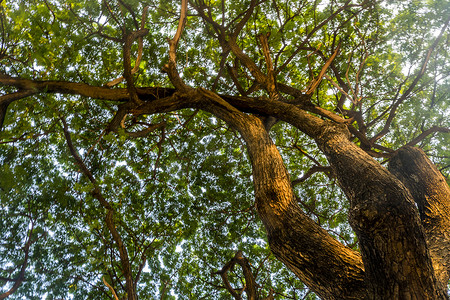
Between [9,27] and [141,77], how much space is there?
2662 mm

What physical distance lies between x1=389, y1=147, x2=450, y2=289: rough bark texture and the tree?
2 centimetres

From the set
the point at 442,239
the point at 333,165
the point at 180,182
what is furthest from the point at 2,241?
the point at 442,239

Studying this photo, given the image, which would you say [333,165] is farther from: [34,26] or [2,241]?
[2,241]

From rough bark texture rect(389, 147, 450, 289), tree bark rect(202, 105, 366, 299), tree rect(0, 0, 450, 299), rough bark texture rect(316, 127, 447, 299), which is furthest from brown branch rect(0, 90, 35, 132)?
rough bark texture rect(389, 147, 450, 289)

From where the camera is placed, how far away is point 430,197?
2949 millimetres

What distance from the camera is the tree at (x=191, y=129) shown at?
155 inches

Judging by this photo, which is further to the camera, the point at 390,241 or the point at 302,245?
the point at 302,245

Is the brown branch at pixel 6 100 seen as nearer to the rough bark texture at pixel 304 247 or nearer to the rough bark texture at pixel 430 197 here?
the rough bark texture at pixel 304 247

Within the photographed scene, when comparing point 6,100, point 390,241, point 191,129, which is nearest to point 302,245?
point 390,241

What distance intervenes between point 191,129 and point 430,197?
5.16 metres

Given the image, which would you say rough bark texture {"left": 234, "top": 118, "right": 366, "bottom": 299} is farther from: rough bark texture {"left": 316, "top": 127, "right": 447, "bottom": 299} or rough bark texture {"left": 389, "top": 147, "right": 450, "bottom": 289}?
rough bark texture {"left": 389, "top": 147, "right": 450, "bottom": 289}

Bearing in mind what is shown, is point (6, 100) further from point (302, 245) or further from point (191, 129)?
point (302, 245)

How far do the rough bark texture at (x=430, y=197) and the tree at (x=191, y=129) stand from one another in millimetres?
19

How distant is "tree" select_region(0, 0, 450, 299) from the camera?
395 centimetres
